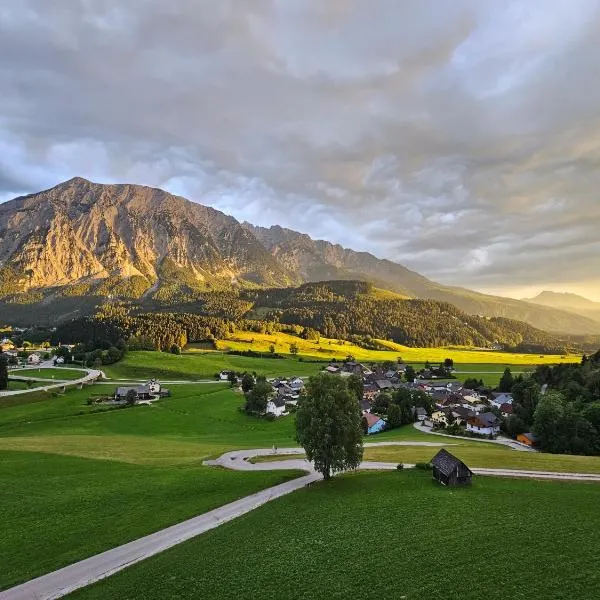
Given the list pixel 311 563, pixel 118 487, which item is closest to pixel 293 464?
pixel 118 487

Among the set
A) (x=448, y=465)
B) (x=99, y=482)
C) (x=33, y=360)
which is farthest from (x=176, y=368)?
(x=448, y=465)

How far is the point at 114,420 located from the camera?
10156 centimetres

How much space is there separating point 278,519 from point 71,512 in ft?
57.9

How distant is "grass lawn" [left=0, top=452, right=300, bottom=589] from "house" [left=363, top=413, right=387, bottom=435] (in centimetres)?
5681

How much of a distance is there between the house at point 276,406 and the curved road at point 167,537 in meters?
60.2

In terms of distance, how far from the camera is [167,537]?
33.1 metres

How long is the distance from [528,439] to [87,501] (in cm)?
8101

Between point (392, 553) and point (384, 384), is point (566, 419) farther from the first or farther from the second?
point (384, 384)

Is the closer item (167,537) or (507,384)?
(167,537)

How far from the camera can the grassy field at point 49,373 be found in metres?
154

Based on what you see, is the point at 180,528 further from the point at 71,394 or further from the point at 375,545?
the point at 71,394

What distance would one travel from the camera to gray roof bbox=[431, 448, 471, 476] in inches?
1706

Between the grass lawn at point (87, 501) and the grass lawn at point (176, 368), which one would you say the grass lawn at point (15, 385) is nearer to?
the grass lawn at point (176, 368)

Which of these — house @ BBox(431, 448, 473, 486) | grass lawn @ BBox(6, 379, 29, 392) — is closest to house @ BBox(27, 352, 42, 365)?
grass lawn @ BBox(6, 379, 29, 392)
